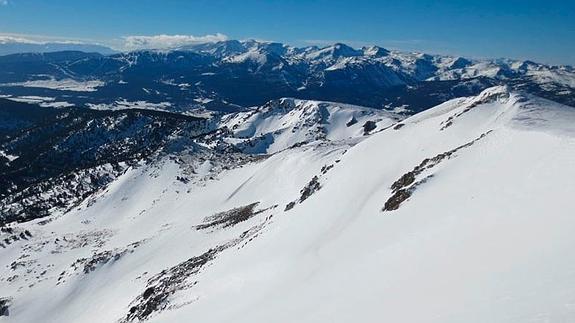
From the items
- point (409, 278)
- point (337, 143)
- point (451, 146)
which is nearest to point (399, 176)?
point (451, 146)

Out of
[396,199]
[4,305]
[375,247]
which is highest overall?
[396,199]

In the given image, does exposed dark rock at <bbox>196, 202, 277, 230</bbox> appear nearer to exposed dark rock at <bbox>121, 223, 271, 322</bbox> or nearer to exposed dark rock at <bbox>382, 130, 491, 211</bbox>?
exposed dark rock at <bbox>121, 223, 271, 322</bbox>

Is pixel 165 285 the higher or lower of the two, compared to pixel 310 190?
lower

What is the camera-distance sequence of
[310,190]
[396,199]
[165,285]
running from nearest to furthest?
1. [396,199]
2. [165,285]
3. [310,190]

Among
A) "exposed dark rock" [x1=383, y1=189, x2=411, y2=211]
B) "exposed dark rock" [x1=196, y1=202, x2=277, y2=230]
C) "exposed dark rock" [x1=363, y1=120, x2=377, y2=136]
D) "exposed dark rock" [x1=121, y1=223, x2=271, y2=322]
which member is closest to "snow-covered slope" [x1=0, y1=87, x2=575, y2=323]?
"exposed dark rock" [x1=383, y1=189, x2=411, y2=211]

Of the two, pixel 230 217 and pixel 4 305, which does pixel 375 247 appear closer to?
pixel 230 217

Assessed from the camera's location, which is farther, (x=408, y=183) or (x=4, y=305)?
(x=4, y=305)

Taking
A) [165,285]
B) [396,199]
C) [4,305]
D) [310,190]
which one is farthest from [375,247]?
[4,305]

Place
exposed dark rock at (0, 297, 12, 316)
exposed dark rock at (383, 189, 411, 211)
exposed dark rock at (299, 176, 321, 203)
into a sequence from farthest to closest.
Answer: exposed dark rock at (0, 297, 12, 316) → exposed dark rock at (299, 176, 321, 203) → exposed dark rock at (383, 189, 411, 211)

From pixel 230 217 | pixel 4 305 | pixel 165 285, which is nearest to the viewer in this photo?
pixel 165 285
